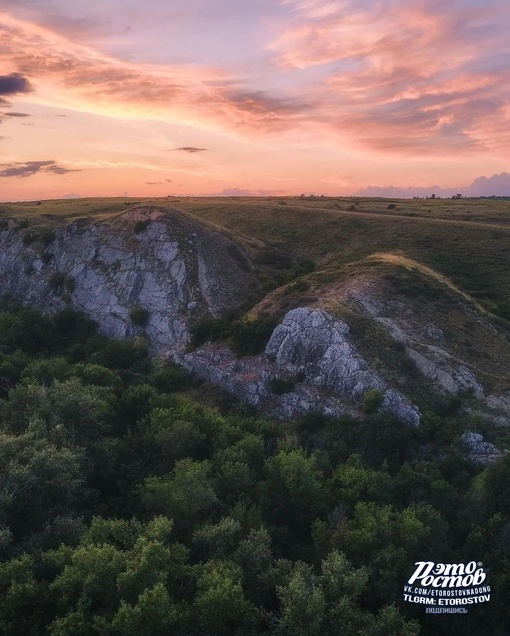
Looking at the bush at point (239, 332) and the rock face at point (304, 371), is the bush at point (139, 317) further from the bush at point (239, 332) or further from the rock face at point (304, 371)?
the rock face at point (304, 371)

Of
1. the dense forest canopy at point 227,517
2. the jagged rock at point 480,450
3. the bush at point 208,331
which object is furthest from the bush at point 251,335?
the jagged rock at point 480,450

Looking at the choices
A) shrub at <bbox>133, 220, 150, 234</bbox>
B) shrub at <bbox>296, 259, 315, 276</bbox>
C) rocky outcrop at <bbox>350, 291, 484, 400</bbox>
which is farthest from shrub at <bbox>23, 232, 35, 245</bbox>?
rocky outcrop at <bbox>350, 291, 484, 400</bbox>

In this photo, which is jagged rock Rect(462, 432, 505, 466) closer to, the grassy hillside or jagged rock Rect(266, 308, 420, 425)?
jagged rock Rect(266, 308, 420, 425)

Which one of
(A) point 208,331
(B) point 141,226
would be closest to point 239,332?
(A) point 208,331

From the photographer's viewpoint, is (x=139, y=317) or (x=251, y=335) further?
(x=139, y=317)

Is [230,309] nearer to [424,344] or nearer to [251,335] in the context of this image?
[251,335]

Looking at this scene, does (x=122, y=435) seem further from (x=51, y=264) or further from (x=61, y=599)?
(x=51, y=264)

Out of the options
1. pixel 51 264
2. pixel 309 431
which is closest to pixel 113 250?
pixel 51 264
